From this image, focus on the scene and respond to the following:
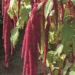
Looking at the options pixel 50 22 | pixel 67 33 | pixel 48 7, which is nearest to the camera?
pixel 48 7

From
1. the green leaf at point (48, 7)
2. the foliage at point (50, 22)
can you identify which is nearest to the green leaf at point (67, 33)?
the foliage at point (50, 22)

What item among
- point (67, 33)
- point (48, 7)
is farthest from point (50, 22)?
point (48, 7)

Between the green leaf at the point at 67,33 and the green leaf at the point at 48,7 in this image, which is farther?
the green leaf at the point at 67,33

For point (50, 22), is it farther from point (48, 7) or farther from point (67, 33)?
point (48, 7)

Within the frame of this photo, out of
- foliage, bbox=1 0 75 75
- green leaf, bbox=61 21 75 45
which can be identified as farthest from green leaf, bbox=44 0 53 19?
green leaf, bbox=61 21 75 45

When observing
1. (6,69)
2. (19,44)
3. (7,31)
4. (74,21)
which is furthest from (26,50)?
(19,44)

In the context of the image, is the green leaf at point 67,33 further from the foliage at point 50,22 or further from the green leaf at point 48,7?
the green leaf at point 48,7

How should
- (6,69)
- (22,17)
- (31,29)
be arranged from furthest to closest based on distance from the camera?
(6,69) → (22,17) → (31,29)

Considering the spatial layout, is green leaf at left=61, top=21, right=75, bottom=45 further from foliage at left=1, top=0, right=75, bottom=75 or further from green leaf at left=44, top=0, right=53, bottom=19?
green leaf at left=44, top=0, right=53, bottom=19

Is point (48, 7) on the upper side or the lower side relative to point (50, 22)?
upper

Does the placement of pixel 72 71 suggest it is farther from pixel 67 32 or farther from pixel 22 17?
pixel 22 17

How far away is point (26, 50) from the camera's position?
3.98ft

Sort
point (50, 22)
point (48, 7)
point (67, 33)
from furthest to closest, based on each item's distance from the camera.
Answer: point (50, 22), point (67, 33), point (48, 7)

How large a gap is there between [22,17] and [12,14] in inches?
6.9
